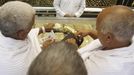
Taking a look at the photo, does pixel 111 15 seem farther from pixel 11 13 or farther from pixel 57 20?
pixel 57 20

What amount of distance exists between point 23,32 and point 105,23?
0.49 meters

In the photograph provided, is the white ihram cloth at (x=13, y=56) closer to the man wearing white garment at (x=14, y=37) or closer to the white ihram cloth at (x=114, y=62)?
the man wearing white garment at (x=14, y=37)

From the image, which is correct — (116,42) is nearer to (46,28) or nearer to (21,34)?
(21,34)

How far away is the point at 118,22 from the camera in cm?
160

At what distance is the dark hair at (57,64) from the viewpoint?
0.96 metres

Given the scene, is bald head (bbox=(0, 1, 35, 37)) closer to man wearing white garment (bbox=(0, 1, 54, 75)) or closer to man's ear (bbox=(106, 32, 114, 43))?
man wearing white garment (bbox=(0, 1, 54, 75))

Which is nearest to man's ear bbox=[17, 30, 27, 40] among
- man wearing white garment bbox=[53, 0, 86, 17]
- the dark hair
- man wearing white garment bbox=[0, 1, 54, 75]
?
man wearing white garment bbox=[0, 1, 54, 75]

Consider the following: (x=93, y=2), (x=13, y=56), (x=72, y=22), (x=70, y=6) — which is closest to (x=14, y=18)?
(x=13, y=56)

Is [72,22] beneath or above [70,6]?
above

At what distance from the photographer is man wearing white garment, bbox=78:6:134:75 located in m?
1.61

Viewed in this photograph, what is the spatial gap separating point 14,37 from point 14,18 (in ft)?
0.39

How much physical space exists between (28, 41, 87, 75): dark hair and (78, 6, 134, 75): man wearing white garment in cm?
66

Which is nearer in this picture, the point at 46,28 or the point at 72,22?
the point at 46,28

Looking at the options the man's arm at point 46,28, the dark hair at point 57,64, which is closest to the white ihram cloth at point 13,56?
the man's arm at point 46,28
